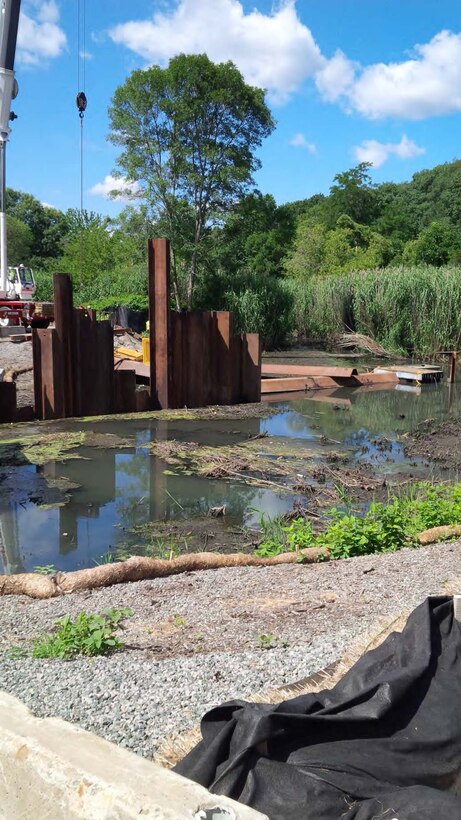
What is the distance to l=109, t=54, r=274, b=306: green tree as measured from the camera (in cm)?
3144

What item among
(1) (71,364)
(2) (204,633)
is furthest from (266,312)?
(2) (204,633)

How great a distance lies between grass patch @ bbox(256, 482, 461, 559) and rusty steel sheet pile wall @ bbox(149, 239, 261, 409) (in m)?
→ 5.95

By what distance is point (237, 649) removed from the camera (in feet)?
12.6

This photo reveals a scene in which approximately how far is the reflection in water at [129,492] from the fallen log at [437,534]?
1.87 metres

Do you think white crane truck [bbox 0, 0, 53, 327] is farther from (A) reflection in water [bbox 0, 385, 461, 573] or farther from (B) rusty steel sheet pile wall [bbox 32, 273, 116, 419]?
(A) reflection in water [bbox 0, 385, 461, 573]

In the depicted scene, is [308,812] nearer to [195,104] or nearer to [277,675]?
[277,675]

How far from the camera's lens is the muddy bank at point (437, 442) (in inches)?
404

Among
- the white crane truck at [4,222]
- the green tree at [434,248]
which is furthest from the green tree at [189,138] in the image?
the green tree at [434,248]

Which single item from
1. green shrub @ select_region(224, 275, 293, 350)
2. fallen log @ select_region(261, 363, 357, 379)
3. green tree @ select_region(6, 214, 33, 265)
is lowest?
fallen log @ select_region(261, 363, 357, 379)

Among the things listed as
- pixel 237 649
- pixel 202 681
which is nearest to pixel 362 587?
pixel 237 649

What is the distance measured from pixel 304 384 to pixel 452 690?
13.9 m

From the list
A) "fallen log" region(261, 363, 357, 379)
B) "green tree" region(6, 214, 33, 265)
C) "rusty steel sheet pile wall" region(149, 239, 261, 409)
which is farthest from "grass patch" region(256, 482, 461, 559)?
"green tree" region(6, 214, 33, 265)

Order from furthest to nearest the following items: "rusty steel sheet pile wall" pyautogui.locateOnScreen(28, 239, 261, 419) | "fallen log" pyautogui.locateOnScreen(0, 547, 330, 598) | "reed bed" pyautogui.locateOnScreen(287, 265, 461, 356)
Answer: "reed bed" pyautogui.locateOnScreen(287, 265, 461, 356), "rusty steel sheet pile wall" pyautogui.locateOnScreen(28, 239, 261, 419), "fallen log" pyautogui.locateOnScreen(0, 547, 330, 598)

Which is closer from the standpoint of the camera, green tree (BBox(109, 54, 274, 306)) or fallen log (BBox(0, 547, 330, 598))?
fallen log (BBox(0, 547, 330, 598))
